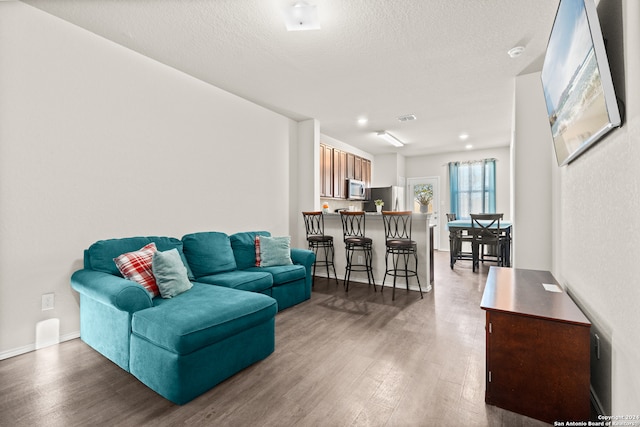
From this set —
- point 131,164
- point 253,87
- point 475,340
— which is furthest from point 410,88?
point 131,164

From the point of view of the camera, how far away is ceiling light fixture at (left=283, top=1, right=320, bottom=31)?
90.0 inches

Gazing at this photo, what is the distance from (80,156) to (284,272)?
86.9 inches

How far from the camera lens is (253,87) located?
3.84m

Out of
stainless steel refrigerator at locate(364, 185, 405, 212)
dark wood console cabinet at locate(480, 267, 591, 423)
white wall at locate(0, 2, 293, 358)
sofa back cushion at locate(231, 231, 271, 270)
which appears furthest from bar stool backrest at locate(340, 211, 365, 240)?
dark wood console cabinet at locate(480, 267, 591, 423)

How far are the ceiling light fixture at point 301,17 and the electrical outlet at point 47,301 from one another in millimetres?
2985

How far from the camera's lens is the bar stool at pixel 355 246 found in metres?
4.32

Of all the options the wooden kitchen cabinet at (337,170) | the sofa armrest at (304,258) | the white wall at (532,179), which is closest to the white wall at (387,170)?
the wooden kitchen cabinet at (337,170)

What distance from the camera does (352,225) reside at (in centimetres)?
451

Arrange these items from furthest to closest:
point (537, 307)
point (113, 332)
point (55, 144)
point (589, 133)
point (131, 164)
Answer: point (131, 164) < point (55, 144) < point (113, 332) < point (537, 307) < point (589, 133)

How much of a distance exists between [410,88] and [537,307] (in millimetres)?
3094

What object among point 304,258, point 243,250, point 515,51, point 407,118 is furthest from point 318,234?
point 515,51

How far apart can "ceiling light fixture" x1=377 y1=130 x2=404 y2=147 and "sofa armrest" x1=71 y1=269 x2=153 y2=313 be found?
5.12 meters

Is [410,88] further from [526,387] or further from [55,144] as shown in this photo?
[55,144]

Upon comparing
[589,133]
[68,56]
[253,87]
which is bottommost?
[589,133]
